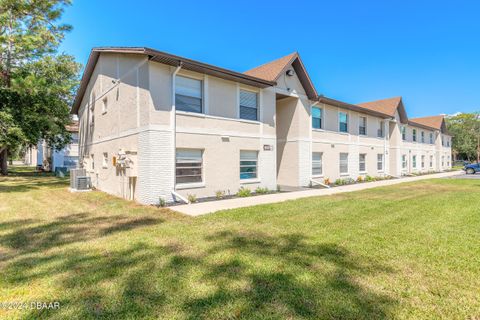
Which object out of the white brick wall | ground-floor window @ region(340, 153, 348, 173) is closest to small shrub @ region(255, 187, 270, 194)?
the white brick wall

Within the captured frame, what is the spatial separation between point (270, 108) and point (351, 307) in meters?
11.4

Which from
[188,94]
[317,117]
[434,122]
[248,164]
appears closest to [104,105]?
[188,94]

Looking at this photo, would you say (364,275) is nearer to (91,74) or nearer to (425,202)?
(425,202)

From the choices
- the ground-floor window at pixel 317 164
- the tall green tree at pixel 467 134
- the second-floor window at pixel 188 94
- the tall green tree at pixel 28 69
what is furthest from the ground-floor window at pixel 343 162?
the tall green tree at pixel 467 134

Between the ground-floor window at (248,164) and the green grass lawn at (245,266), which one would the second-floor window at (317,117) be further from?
the green grass lawn at (245,266)

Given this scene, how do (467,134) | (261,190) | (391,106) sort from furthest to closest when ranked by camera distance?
(467,134) → (391,106) → (261,190)

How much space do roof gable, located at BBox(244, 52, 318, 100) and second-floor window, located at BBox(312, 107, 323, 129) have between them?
132 cm

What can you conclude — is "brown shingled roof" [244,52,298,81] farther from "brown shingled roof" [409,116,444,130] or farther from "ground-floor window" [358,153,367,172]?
"brown shingled roof" [409,116,444,130]

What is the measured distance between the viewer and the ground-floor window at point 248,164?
1251cm

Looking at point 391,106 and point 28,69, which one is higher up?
point 28,69

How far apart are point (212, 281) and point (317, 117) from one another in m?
14.8

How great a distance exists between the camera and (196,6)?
535 inches

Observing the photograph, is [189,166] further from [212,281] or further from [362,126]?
[362,126]

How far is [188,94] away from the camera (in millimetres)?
10594
